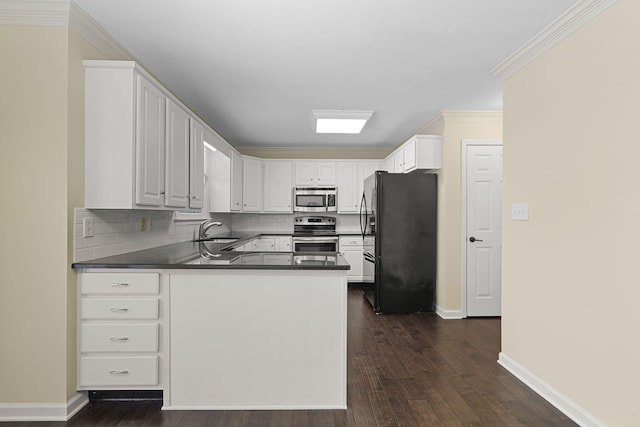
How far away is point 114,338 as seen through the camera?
7.27 feet

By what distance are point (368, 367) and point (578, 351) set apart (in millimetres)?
1388

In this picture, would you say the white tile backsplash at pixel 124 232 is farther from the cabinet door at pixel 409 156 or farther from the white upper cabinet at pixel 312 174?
the cabinet door at pixel 409 156

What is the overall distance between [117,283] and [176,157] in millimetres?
1195

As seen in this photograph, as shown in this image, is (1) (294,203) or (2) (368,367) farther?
(1) (294,203)

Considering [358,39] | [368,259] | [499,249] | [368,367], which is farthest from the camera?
[368,259]

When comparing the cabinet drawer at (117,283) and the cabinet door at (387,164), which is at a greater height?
the cabinet door at (387,164)

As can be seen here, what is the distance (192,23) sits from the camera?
92.2 inches

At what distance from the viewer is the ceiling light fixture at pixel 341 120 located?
429 cm

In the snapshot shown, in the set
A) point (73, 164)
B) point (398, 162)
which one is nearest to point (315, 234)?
point (398, 162)

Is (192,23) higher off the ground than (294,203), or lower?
higher

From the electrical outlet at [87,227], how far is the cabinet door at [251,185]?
139 inches

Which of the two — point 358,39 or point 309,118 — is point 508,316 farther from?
point 309,118

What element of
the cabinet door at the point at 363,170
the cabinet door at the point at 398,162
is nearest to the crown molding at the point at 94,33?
the cabinet door at the point at 398,162

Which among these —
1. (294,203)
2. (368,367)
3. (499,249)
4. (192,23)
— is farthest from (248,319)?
(294,203)
